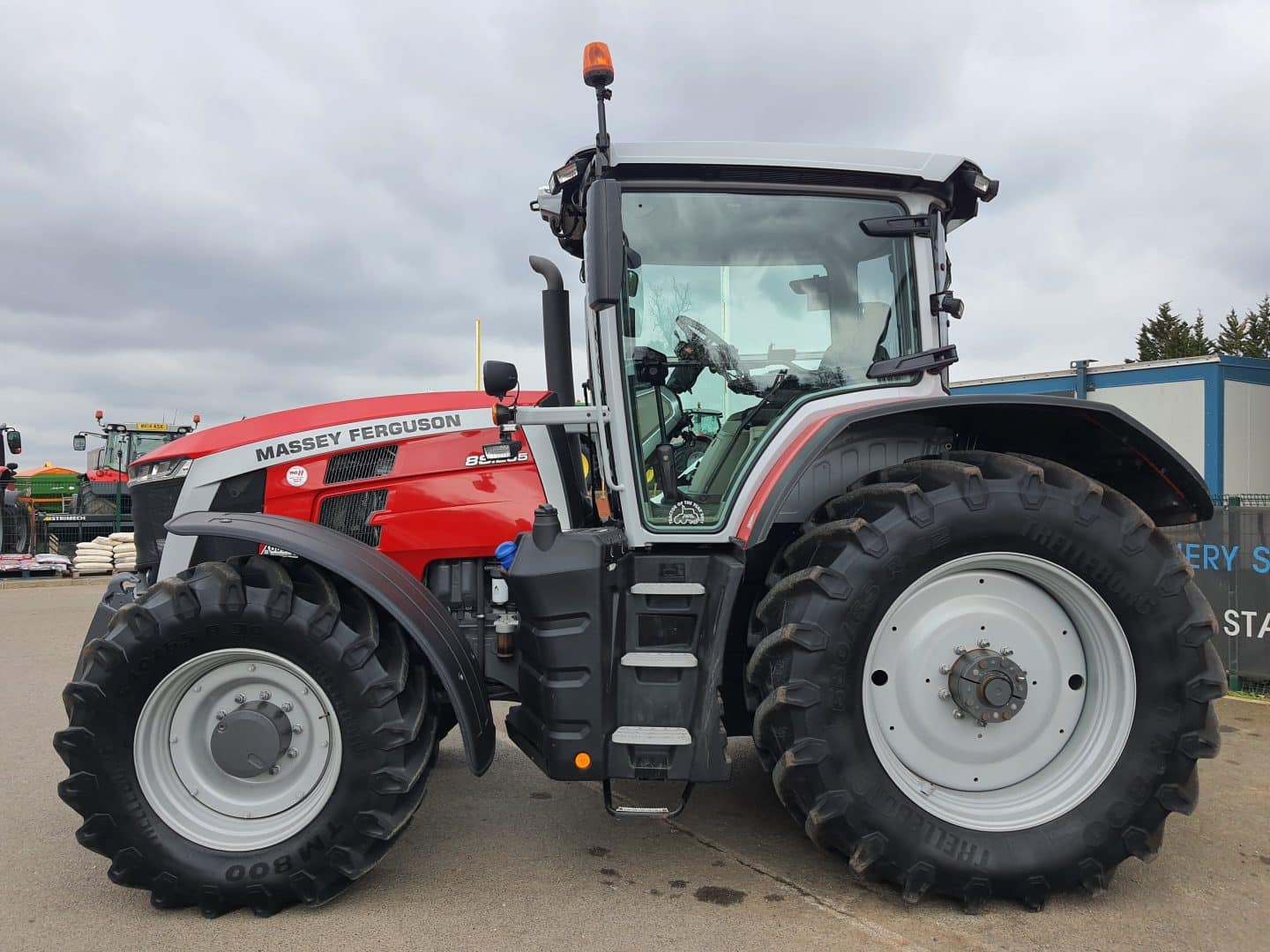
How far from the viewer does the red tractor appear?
270cm

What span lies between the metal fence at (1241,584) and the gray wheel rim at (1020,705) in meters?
3.35

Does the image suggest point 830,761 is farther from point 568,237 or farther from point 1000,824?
point 568,237

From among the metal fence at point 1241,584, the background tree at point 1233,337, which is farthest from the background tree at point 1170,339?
the metal fence at point 1241,584

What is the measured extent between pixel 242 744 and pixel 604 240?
201 centimetres

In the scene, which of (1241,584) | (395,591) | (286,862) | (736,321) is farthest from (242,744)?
(1241,584)

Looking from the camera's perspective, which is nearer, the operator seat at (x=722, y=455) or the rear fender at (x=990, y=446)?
the rear fender at (x=990, y=446)

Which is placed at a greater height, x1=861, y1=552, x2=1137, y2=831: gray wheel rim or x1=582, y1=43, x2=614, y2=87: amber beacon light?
x1=582, y1=43, x2=614, y2=87: amber beacon light

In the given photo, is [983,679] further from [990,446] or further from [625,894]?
[625,894]

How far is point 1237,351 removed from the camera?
38.0 m

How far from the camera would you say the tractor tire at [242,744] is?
270 cm

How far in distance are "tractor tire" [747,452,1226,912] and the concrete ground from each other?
185 millimetres

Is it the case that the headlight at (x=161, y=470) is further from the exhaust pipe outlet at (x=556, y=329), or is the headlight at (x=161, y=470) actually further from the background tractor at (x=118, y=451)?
the background tractor at (x=118, y=451)

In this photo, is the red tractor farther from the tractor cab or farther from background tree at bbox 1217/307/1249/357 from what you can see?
background tree at bbox 1217/307/1249/357

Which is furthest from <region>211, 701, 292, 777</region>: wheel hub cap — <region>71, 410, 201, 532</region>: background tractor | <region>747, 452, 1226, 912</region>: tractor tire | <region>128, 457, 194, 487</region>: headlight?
<region>71, 410, 201, 532</region>: background tractor
